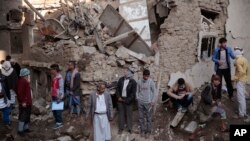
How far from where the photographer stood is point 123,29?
36.2 feet

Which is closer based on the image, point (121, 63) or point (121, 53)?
point (121, 63)

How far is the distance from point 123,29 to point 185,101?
10.9 ft

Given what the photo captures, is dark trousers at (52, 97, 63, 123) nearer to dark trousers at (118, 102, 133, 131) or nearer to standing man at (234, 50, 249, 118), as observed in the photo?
dark trousers at (118, 102, 133, 131)

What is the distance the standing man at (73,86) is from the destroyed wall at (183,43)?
2.57 m

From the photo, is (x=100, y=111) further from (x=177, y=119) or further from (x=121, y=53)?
(x=121, y=53)

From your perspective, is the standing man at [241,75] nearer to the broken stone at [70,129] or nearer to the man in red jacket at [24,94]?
the broken stone at [70,129]

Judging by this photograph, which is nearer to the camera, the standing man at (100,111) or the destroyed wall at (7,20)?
the standing man at (100,111)

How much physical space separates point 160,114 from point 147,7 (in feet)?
12.6

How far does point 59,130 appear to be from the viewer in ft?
30.1

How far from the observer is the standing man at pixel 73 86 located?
30.3 feet

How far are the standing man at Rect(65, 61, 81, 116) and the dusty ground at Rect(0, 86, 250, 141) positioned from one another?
0.39m

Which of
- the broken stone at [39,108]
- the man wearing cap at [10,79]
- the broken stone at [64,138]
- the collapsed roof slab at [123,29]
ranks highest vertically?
the collapsed roof slab at [123,29]

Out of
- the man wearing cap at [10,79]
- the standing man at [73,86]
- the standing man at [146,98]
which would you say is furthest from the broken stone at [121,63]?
the man wearing cap at [10,79]

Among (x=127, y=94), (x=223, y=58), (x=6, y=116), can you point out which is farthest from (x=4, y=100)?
(x=223, y=58)
